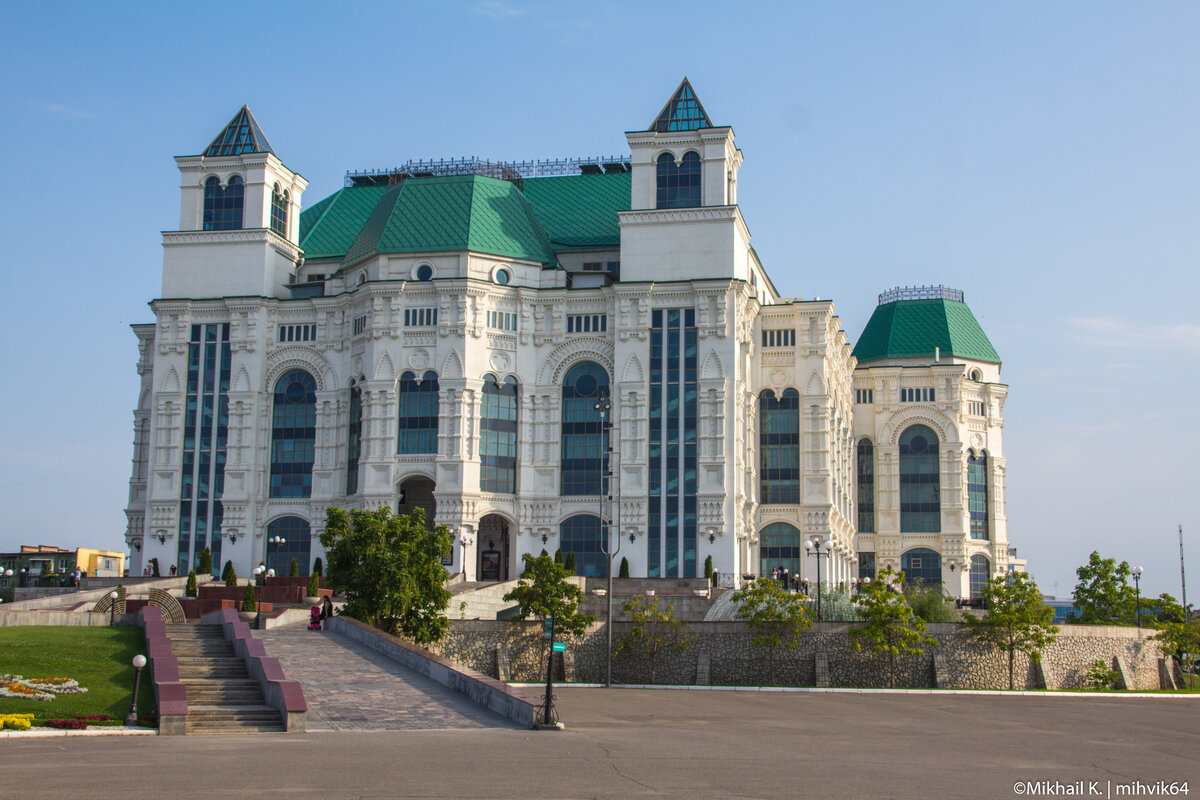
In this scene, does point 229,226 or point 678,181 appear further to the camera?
point 229,226

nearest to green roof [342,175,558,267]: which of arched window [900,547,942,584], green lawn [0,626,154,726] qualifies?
arched window [900,547,942,584]

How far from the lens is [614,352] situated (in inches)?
3214

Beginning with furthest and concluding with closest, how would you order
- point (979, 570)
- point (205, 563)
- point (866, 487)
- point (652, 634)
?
point (866, 487) < point (979, 570) < point (205, 563) < point (652, 634)

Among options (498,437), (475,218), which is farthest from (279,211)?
(498,437)

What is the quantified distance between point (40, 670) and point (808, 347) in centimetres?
5867

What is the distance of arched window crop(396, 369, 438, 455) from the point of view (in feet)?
264

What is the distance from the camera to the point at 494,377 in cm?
8156

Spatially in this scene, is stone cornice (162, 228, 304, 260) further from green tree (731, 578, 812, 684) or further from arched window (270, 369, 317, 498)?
green tree (731, 578, 812, 684)

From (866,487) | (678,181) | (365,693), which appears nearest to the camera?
(365,693)

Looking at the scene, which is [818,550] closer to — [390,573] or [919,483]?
[390,573]

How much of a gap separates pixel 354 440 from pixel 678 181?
82.9 feet

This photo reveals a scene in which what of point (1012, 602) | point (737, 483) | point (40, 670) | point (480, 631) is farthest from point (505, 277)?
point (40, 670)

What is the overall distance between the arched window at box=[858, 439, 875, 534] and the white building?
899 cm

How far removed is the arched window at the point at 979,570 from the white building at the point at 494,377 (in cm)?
1332
